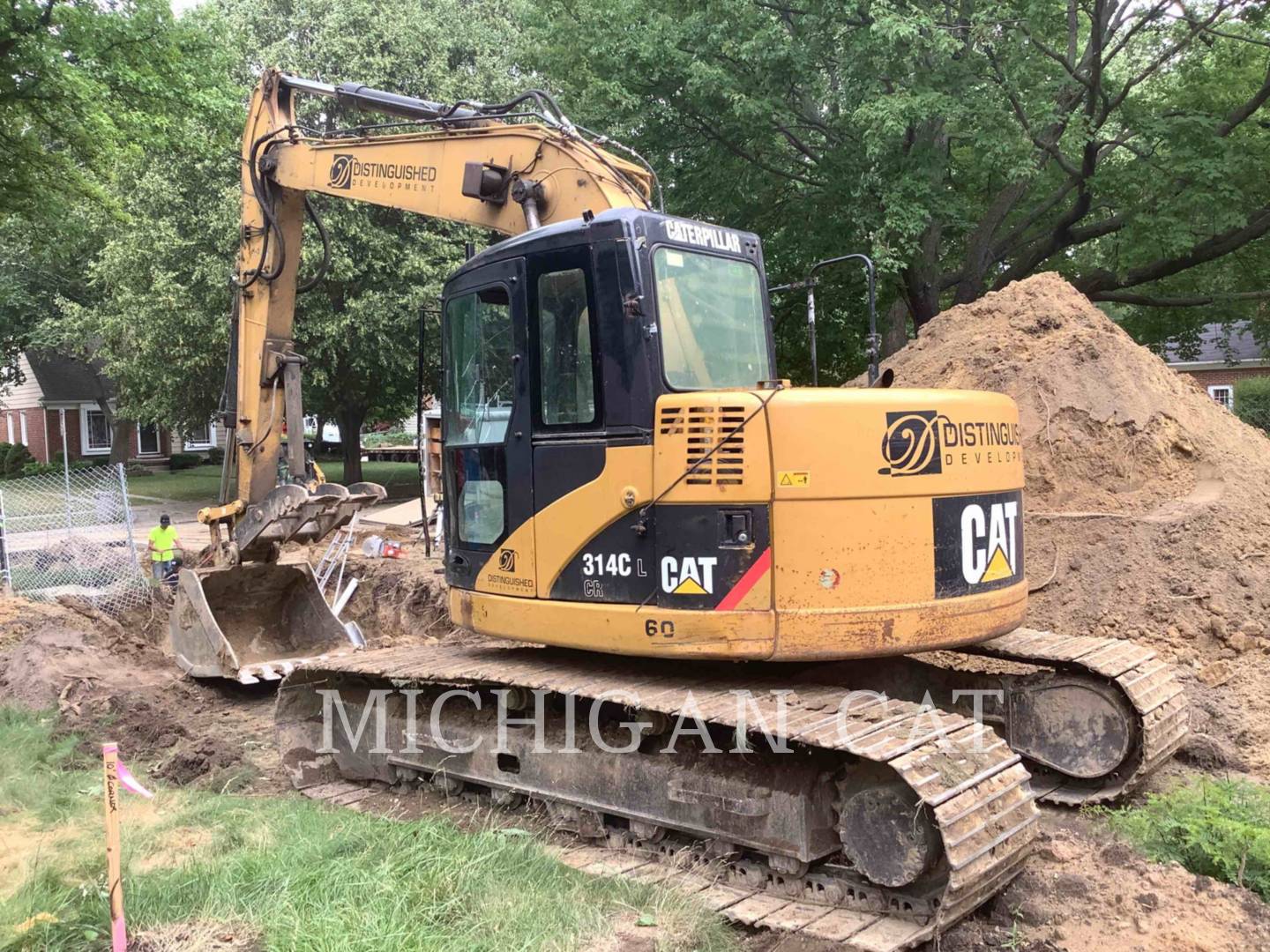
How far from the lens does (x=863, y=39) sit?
12.1 meters

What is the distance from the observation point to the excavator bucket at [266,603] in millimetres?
7453

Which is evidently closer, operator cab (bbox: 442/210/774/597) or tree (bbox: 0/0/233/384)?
operator cab (bbox: 442/210/774/597)

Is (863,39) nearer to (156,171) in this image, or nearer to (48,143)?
(48,143)

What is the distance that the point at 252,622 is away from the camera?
9.04 metres

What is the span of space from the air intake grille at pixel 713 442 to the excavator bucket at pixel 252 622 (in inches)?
196

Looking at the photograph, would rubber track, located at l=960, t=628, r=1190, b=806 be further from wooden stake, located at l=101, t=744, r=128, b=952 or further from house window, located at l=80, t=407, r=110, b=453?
house window, located at l=80, t=407, r=110, b=453

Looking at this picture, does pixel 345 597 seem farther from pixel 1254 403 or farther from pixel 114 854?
pixel 1254 403

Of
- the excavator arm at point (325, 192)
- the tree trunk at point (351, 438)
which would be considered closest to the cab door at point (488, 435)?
the excavator arm at point (325, 192)

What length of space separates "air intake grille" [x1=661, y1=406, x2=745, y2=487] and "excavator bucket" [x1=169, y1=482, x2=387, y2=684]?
3.57 metres

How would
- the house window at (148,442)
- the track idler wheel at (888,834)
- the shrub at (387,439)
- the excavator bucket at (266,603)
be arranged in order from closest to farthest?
the track idler wheel at (888,834)
the excavator bucket at (266,603)
the house window at (148,442)
the shrub at (387,439)

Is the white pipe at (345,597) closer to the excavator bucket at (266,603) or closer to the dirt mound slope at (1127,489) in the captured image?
the excavator bucket at (266,603)

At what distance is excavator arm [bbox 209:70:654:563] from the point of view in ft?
19.7

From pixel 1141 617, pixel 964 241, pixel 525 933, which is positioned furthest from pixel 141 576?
pixel 964 241

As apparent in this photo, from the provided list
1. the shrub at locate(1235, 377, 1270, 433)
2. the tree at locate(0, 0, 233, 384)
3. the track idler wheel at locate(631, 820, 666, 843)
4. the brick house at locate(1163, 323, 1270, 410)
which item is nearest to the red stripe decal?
the track idler wheel at locate(631, 820, 666, 843)
